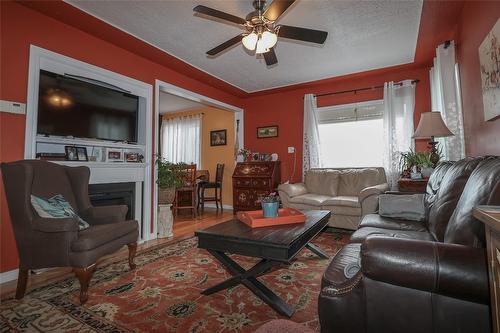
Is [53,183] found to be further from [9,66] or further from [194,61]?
[194,61]

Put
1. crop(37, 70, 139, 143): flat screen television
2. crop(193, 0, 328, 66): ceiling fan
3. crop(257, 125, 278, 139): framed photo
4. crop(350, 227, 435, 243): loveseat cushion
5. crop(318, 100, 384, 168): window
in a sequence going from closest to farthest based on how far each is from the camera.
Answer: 1. crop(350, 227, 435, 243): loveseat cushion
2. crop(193, 0, 328, 66): ceiling fan
3. crop(37, 70, 139, 143): flat screen television
4. crop(318, 100, 384, 168): window
5. crop(257, 125, 278, 139): framed photo

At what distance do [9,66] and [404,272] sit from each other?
3.26 meters

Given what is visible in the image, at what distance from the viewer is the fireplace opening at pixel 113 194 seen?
279 cm

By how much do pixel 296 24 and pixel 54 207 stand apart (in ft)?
9.55

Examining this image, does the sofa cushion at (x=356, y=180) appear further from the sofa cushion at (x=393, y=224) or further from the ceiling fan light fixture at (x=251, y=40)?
the ceiling fan light fixture at (x=251, y=40)

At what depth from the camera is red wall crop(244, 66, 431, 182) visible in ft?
13.0

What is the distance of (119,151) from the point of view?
3.23m

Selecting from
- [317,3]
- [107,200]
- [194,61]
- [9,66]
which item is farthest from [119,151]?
[317,3]

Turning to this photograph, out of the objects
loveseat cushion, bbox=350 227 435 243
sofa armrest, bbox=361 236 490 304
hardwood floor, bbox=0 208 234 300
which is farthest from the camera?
hardwood floor, bbox=0 208 234 300

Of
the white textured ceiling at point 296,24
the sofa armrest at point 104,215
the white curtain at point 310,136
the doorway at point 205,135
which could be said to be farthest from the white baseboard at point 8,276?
the white curtain at point 310,136

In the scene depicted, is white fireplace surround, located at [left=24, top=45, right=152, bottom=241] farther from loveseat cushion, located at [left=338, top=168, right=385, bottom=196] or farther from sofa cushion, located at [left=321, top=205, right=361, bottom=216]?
loveseat cushion, located at [left=338, top=168, right=385, bottom=196]

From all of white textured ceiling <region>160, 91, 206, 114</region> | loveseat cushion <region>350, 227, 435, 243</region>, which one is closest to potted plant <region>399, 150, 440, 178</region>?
loveseat cushion <region>350, 227, 435, 243</region>

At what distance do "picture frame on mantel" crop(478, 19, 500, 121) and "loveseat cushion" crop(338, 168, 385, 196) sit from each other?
193 centimetres

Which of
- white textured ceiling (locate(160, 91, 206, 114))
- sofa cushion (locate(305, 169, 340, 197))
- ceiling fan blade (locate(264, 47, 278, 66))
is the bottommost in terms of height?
sofa cushion (locate(305, 169, 340, 197))
